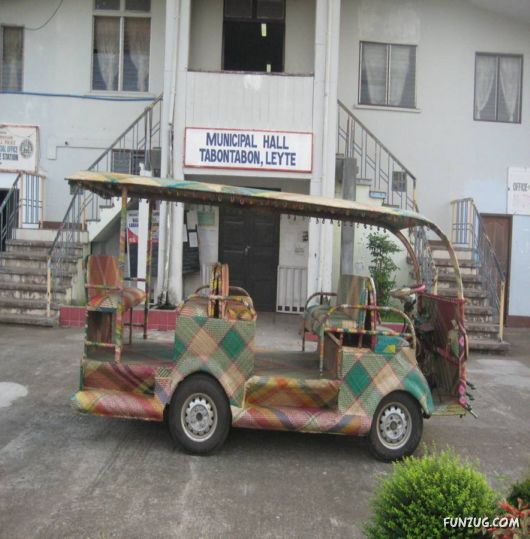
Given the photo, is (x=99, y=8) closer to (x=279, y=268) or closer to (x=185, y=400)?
(x=279, y=268)

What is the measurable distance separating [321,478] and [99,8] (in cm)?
1205

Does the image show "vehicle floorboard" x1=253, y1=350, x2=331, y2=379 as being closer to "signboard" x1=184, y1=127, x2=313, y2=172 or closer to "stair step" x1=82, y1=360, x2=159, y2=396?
"stair step" x1=82, y1=360, x2=159, y2=396

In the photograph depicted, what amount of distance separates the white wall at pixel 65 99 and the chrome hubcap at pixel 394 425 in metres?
9.92

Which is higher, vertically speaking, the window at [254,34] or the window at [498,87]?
the window at [254,34]

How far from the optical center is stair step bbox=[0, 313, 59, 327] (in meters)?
10.4

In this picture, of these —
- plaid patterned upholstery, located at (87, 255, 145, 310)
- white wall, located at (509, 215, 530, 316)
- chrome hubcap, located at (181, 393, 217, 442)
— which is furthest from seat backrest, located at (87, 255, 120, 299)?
white wall, located at (509, 215, 530, 316)

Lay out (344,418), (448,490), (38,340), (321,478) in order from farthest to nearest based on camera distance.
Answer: (38,340)
(344,418)
(321,478)
(448,490)

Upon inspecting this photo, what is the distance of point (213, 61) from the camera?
12906mm

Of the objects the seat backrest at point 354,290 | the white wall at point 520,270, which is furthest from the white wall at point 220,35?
the seat backrest at point 354,290

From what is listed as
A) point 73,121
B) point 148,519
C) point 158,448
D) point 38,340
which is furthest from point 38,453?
point 73,121

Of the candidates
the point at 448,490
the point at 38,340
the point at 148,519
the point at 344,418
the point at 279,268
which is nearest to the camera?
the point at 448,490

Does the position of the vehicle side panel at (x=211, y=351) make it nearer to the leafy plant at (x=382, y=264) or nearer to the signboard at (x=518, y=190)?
the leafy plant at (x=382, y=264)

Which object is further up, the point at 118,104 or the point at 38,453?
the point at 118,104

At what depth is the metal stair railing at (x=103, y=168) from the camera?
11.1m
